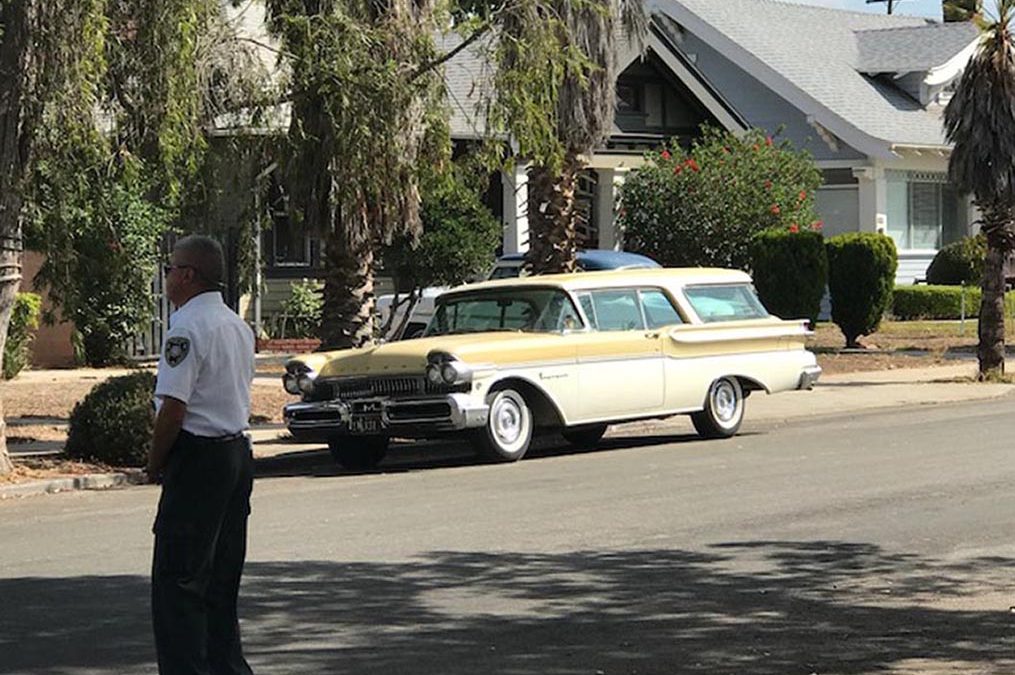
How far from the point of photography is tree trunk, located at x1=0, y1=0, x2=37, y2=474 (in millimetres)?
15773

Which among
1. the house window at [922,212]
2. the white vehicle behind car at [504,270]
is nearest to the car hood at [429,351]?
the white vehicle behind car at [504,270]

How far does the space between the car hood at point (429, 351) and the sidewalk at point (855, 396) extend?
1434mm

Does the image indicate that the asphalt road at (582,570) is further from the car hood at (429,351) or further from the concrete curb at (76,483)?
the car hood at (429,351)

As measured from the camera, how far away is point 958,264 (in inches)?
1630

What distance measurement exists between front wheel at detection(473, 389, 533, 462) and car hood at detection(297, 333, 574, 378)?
379 mm

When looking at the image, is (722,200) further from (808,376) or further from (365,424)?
(365,424)

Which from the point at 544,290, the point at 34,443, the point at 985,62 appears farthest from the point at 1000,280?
the point at 34,443

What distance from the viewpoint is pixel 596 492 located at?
1464 centimetres

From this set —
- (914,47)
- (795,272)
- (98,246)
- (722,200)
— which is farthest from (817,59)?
(98,246)

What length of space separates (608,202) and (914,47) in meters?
9.99

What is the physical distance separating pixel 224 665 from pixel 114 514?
702 cm

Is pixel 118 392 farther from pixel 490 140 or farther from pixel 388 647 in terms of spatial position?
pixel 388 647

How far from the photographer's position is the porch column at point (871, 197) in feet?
135

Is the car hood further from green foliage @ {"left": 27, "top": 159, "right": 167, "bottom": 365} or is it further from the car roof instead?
green foliage @ {"left": 27, "top": 159, "right": 167, "bottom": 365}
